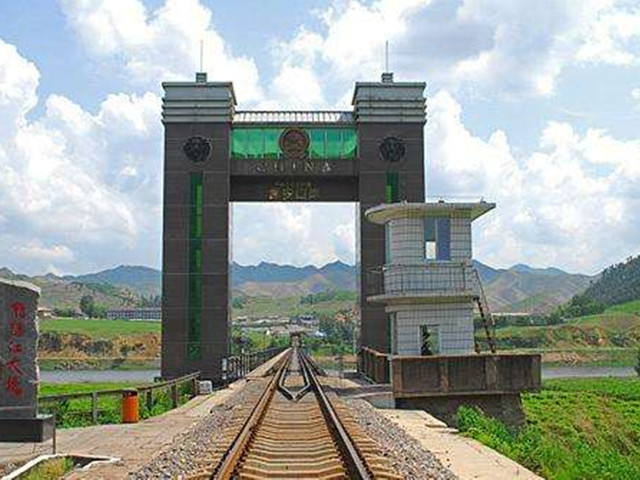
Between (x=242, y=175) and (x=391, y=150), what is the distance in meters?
6.23

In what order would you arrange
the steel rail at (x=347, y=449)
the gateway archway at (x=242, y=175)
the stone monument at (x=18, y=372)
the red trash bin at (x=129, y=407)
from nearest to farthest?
the steel rail at (x=347, y=449) → the stone monument at (x=18, y=372) → the red trash bin at (x=129, y=407) → the gateway archway at (x=242, y=175)

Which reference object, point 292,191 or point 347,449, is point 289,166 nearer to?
point 292,191

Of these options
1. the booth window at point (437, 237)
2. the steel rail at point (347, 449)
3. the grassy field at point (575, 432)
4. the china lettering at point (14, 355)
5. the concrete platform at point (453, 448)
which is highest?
the booth window at point (437, 237)

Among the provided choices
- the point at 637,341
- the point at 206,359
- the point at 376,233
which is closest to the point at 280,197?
the point at 376,233

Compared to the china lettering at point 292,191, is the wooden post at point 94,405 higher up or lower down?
lower down

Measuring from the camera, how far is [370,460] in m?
10.8

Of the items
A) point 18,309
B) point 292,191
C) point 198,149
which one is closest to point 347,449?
point 18,309

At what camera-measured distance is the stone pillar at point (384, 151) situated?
36.5 m

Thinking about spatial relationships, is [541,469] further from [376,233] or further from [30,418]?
[376,233]

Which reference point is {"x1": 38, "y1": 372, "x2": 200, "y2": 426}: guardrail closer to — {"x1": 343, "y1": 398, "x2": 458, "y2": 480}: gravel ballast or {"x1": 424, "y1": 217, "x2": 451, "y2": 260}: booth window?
{"x1": 343, "y1": 398, "x2": 458, "y2": 480}: gravel ballast

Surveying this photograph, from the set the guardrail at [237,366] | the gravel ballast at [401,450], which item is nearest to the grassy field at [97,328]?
the guardrail at [237,366]

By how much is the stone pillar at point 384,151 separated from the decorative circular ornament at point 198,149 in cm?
631

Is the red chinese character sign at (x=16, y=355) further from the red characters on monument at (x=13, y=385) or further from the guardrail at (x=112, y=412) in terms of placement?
the guardrail at (x=112, y=412)

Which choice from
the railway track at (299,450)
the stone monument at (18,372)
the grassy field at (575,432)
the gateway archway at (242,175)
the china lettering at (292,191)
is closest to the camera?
the railway track at (299,450)
